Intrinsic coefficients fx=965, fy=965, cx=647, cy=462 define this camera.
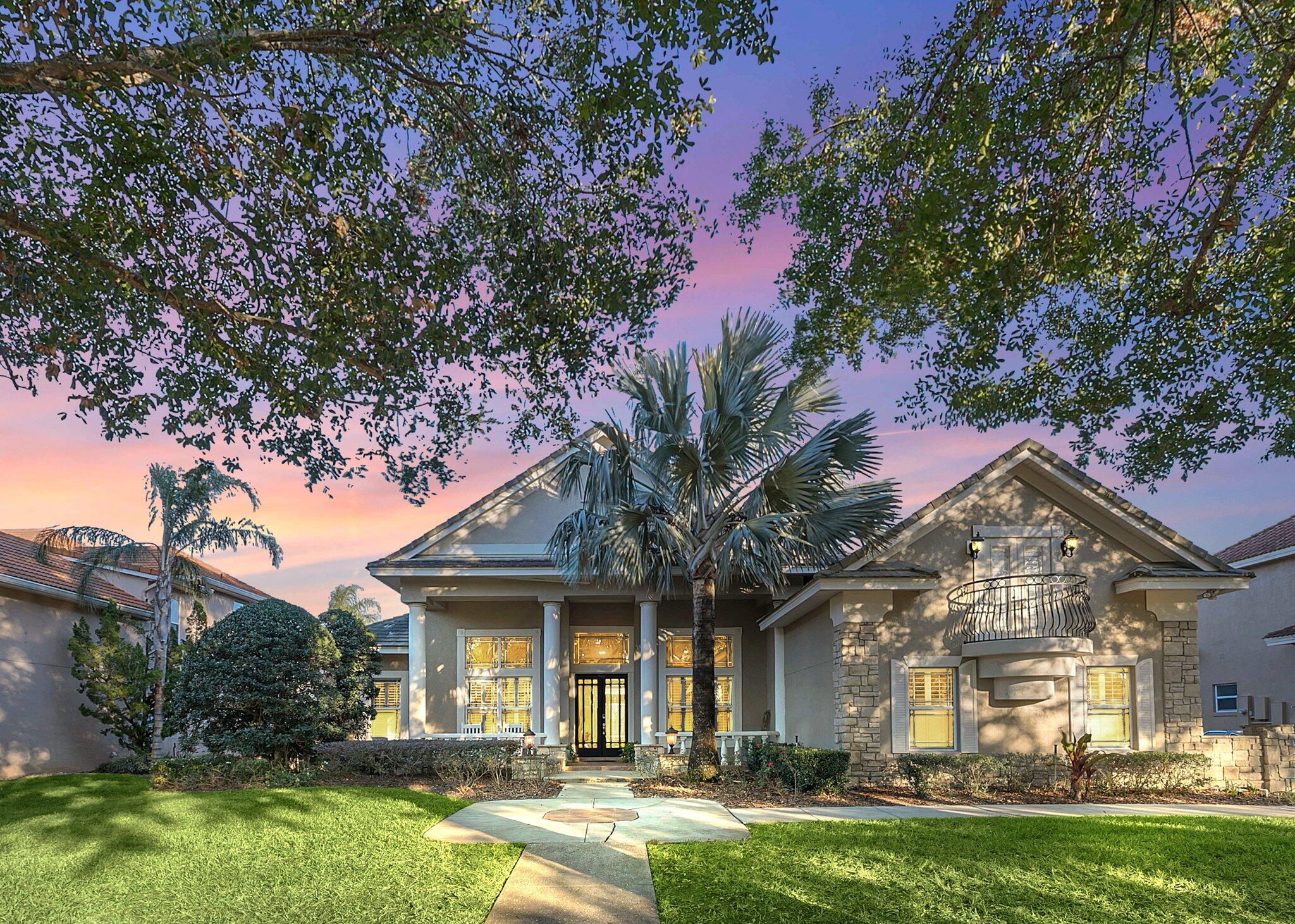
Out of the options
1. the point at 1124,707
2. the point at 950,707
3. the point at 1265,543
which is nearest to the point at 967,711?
the point at 950,707

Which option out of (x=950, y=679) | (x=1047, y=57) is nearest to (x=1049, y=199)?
(x=1047, y=57)

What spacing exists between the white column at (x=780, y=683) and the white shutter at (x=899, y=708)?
12.7 feet

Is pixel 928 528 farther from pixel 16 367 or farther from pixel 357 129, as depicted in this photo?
pixel 16 367

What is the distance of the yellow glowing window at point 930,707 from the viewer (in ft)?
51.2

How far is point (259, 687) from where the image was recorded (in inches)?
594

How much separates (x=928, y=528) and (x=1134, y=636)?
3850mm

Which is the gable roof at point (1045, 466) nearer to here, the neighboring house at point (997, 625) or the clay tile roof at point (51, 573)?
the neighboring house at point (997, 625)

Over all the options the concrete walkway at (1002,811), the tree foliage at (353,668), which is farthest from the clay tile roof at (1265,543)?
the tree foliage at (353,668)

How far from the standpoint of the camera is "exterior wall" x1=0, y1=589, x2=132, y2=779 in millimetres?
18156

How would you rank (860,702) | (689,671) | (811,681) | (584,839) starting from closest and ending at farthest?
(584,839) < (860,702) < (811,681) < (689,671)

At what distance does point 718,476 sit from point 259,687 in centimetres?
796

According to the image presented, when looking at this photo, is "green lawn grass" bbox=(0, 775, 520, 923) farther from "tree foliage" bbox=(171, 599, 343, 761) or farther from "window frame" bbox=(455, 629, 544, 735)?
"window frame" bbox=(455, 629, 544, 735)

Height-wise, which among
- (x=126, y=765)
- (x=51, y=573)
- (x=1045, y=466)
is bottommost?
(x=126, y=765)

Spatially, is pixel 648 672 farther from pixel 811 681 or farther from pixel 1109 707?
pixel 1109 707
